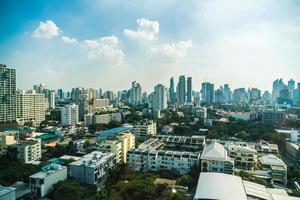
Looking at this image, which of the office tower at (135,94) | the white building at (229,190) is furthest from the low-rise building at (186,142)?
the office tower at (135,94)

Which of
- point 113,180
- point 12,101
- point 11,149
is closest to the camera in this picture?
point 113,180

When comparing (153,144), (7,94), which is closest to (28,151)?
(153,144)

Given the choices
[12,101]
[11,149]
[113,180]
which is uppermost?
[12,101]

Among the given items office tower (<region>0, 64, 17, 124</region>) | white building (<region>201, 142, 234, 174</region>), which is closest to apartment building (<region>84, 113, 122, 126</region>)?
office tower (<region>0, 64, 17, 124</region>)

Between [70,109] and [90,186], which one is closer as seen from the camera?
[90,186]

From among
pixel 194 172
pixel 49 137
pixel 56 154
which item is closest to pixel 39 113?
pixel 49 137

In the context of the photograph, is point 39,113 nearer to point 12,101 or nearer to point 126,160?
point 12,101

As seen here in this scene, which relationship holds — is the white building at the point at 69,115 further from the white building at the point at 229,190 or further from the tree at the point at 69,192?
the white building at the point at 229,190
